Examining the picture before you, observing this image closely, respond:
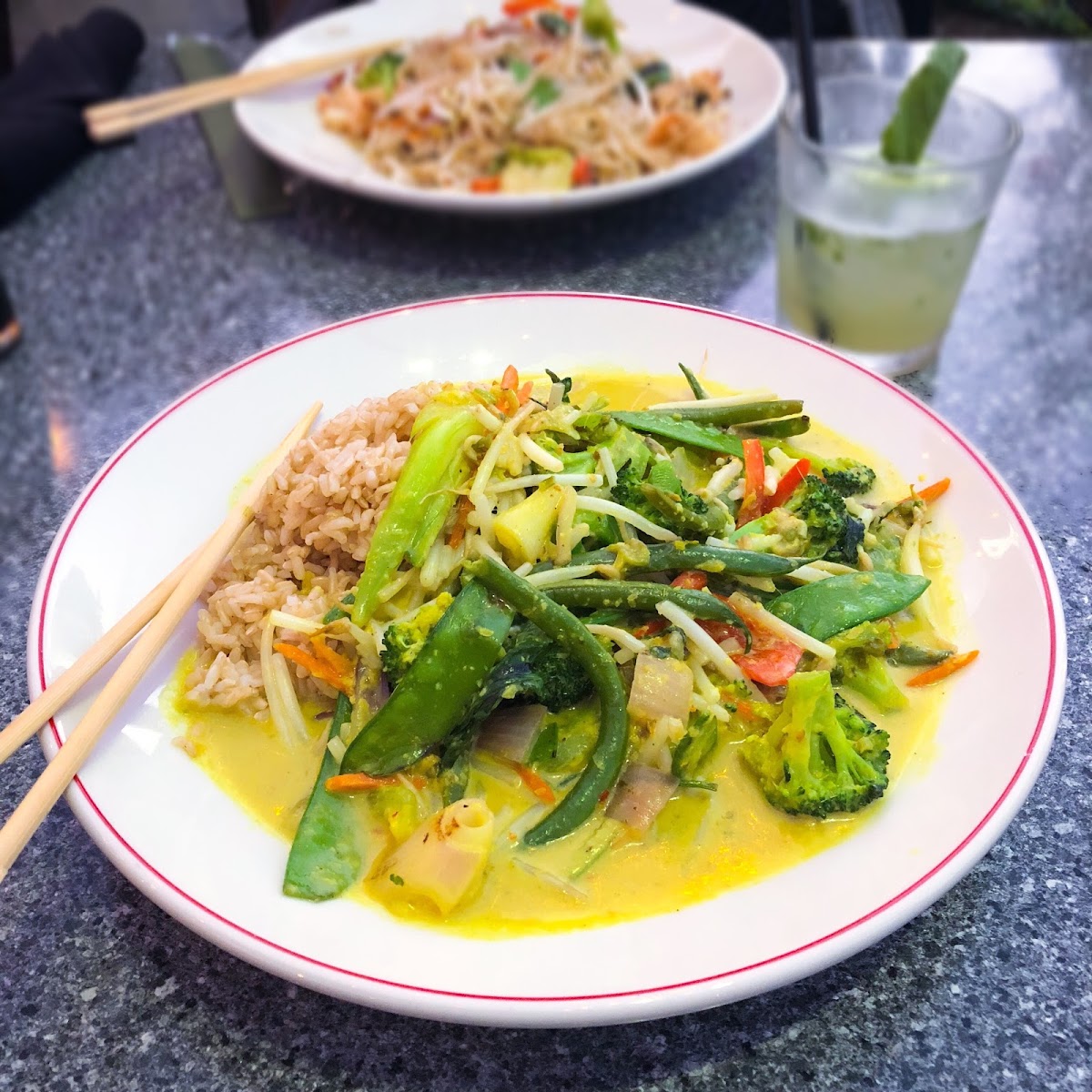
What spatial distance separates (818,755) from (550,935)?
0.44 meters

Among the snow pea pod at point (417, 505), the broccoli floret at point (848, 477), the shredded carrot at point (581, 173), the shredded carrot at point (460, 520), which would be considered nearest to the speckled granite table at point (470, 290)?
the shredded carrot at point (581, 173)

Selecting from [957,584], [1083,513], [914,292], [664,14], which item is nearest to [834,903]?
[957,584]

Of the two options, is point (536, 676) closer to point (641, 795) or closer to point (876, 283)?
point (641, 795)

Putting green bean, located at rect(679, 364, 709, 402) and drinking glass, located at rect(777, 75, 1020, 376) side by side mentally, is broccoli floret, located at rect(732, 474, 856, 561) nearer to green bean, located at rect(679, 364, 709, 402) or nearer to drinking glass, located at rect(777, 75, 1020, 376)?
green bean, located at rect(679, 364, 709, 402)

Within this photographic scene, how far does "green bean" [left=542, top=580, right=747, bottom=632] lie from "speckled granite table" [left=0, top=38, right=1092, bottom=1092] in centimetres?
52

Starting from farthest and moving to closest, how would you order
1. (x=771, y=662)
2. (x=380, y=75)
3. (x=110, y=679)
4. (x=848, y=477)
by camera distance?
(x=380, y=75)
(x=848, y=477)
(x=771, y=662)
(x=110, y=679)

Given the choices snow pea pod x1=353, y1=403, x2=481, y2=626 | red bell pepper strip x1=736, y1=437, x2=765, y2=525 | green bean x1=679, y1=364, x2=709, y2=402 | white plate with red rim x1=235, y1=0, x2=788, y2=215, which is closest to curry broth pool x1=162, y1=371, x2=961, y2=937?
snow pea pod x1=353, y1=403, x2=481, y2=626

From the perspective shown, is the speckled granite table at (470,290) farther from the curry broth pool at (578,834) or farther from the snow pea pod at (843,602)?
the snow pea pod at (843,602)

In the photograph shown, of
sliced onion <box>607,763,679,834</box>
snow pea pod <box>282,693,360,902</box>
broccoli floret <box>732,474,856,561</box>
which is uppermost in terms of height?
snow pea pod <box>282,693,360,902</box>

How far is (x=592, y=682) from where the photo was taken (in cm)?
152

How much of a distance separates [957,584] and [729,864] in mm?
646

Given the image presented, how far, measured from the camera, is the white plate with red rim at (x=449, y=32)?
282 cm

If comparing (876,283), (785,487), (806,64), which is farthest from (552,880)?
(806,64)

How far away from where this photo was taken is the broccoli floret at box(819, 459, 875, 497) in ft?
5.94
